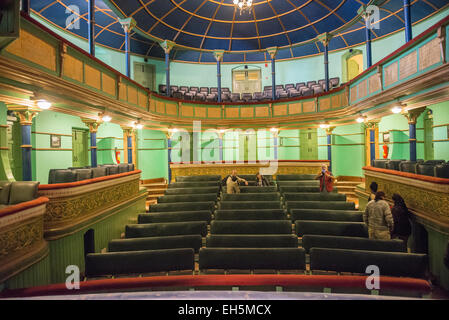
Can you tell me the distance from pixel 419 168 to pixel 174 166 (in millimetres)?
8953

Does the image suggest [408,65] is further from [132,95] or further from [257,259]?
[132,95]

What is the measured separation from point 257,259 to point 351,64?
575 inches

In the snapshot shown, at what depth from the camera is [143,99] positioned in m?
9.91

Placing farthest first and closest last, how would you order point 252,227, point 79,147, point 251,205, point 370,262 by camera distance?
1. point 79,147
2. point 251,205
3. point 252,227
4. point 370,262

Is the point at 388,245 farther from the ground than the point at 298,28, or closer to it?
closer to it

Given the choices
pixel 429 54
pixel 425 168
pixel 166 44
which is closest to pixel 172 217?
pixel 425 168

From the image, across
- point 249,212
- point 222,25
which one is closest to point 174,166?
point 249,212

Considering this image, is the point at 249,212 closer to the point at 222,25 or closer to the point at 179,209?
the point at 179,209

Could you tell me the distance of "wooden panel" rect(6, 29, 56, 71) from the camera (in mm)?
4379

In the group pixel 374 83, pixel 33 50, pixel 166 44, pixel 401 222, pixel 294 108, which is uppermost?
pixel 166 44

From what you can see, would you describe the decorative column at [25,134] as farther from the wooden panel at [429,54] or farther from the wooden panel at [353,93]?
the wooden panel at [353,93]

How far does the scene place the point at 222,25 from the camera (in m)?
13.8
